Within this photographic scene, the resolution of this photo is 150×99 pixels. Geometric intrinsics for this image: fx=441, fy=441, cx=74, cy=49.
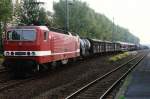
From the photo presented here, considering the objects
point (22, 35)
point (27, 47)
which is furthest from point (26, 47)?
point (22, 35)

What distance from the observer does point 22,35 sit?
23422 mm

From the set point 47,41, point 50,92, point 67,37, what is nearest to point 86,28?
point 67,37

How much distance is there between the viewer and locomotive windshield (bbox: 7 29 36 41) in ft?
76.4

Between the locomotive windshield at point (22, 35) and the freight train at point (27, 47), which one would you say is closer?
the freight train at point (27, 47)

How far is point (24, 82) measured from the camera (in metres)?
21.5

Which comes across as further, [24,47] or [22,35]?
[22,35]

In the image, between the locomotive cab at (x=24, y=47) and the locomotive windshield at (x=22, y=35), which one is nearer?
the locomotive cab at (x=24, y=47)

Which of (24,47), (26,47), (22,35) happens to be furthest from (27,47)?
(22,35)

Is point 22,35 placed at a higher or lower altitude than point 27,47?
higher

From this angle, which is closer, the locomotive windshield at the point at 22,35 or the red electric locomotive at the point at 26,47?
the red electric locomotive at the point at 26,47

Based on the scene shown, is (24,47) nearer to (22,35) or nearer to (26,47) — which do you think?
(26,47)

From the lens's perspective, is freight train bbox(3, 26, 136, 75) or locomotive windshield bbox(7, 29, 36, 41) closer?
freight train bbox(3, 26, 136, 75)

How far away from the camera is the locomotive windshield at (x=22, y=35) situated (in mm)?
23297

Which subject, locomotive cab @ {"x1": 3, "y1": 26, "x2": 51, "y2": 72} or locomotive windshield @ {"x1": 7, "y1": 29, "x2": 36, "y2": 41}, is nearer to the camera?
locomotive cab @ {"x1": 3, "y1": 26, "x2": 51, "y2": 72}
